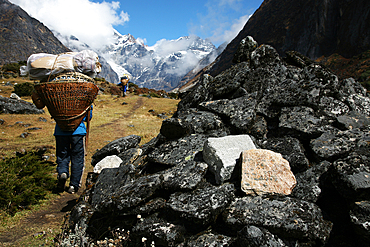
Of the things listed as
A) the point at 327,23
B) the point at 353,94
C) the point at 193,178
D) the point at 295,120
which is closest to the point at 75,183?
the point at 193,178

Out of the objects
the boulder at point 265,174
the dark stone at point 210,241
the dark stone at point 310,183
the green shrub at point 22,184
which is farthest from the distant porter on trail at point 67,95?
the dark stone at point 310,183

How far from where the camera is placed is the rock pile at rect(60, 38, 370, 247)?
9.95 feet

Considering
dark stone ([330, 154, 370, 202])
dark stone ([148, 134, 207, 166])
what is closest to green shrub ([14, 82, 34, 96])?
dark stone ([148, 134, 207, 166])

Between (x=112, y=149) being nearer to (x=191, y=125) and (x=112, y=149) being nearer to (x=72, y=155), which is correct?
(x=72, y=155)

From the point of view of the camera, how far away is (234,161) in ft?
13.2

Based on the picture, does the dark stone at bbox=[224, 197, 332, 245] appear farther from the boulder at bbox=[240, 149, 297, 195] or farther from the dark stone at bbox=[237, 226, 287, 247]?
the boulder at bbox=[240, 149, 297, 195]

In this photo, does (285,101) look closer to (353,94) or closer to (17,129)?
(353,94)

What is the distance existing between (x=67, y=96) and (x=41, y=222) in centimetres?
285

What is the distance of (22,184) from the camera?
493 cm

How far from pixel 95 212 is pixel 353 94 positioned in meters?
8.34

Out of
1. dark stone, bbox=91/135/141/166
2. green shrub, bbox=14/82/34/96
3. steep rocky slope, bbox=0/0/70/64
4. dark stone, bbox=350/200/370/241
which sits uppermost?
steep rocky slope, bbox=0/0/70/64

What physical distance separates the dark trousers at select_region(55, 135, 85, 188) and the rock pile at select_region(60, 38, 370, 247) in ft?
1.81

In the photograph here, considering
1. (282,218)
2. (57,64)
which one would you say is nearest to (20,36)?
(57,64)

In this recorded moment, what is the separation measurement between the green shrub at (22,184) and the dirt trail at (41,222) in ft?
1.19
